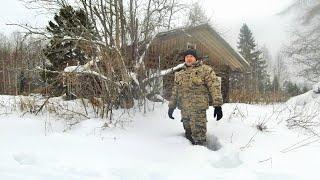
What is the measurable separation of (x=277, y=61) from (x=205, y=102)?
66.2 meters

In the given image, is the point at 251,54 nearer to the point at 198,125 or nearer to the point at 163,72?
the point at 163,72

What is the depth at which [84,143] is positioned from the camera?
23.5 ft

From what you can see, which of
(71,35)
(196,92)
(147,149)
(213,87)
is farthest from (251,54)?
(147,149)

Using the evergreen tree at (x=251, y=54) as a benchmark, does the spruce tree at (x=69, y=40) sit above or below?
below

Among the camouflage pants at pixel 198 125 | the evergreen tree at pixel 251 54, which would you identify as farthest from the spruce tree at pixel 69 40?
the evergreen tree at pixel 251 54

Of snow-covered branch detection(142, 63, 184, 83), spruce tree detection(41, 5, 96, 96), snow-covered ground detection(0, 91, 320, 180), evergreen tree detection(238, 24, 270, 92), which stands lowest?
snow-covered ground detection(0, 91, 320, 180)

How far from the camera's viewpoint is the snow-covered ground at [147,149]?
5.99 meters

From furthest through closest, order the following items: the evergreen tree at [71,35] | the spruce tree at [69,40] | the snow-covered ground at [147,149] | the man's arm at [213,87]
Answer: the evergreen tree at [71,35], the spruce tree at [69,40], the man's arm at [213,87], the snow-covered ground at [147,149]

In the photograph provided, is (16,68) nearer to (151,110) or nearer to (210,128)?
(151,110)

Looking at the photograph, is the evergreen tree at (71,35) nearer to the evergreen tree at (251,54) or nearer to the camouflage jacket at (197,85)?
the camouflage jacket at (197,85)

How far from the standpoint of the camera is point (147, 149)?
7.18 metres

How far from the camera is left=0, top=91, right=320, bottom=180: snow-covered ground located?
19.7 feet

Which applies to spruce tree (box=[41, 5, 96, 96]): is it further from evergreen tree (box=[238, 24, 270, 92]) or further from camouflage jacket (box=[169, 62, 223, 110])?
evergreen tree (box=[238, 24, 270, 92])

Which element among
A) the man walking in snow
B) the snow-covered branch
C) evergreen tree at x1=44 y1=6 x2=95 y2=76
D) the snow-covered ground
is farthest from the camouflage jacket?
evergreen tree at x1=44 y1=6 x2=95 y2=76
